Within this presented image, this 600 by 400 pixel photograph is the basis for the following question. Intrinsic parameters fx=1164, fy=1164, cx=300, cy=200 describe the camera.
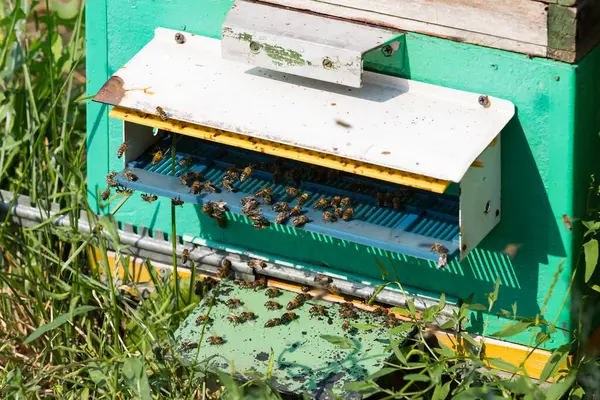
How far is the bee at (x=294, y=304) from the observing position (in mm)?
5219

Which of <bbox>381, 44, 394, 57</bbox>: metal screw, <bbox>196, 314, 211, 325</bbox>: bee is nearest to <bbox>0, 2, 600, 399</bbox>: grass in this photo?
<bbox>196, 314, 211, 325</bbox>: bee

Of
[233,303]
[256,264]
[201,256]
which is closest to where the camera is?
[233,303]

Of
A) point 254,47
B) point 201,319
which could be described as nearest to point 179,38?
point 254,47

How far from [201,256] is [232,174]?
0.64 meters

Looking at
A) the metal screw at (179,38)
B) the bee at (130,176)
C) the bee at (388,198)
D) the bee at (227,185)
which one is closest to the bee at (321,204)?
the bee at (388,198)

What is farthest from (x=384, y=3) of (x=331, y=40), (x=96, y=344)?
(x=96, y=344)

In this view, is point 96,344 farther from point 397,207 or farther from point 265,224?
point 397,207

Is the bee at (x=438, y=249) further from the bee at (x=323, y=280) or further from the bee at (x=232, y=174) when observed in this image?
the bee at (x=232, y=174)

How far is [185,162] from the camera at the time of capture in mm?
5141

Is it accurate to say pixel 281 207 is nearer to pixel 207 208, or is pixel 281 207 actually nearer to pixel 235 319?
pixel 207 208

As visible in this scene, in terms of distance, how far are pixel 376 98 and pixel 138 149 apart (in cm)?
115

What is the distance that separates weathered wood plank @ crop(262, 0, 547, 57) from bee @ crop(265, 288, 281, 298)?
4.30ft

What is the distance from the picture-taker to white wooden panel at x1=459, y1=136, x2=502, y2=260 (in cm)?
451

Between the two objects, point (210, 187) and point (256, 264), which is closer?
point (210, 187)
